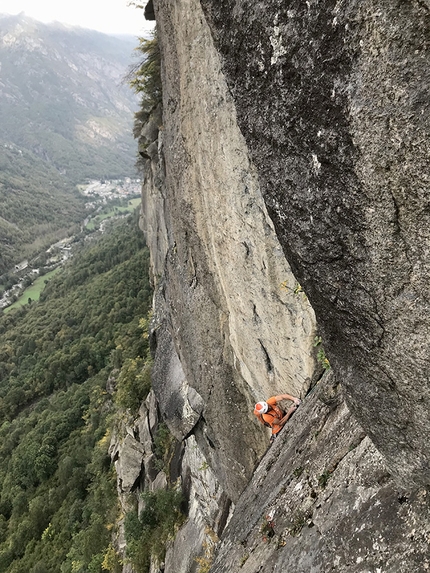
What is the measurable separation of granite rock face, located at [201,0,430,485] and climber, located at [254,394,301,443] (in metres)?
4.30

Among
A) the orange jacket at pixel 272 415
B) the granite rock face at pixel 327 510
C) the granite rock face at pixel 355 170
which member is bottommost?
the orange jacket at pixel 272 415

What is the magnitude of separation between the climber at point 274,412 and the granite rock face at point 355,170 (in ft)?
14.1

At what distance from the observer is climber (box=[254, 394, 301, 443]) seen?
819 centimetres

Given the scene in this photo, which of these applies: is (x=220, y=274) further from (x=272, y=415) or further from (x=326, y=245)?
(x=326, y=245)

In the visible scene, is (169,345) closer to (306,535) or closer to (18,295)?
(306,535)

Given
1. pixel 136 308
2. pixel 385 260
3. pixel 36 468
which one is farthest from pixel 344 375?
pixel 136 308

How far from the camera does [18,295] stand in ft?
394

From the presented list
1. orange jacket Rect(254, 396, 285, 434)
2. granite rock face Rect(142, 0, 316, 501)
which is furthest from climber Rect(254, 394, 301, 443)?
granite rock face Rect(142, 0, 316, 501)

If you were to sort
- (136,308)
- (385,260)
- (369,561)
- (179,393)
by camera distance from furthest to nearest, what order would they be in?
(136,308) < (179,393) < (369,561) < (385,260)

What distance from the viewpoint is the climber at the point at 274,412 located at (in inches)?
322

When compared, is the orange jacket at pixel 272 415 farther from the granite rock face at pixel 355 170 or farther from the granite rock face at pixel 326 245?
the granite rock face at pixel 355 170

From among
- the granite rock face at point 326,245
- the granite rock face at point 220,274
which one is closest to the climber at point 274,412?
the granite rock face at point 220,274

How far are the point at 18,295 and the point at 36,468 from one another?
96.1 meters

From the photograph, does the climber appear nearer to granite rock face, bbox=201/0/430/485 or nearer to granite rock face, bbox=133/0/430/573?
granite rock face, bbox=133/0/430/573
